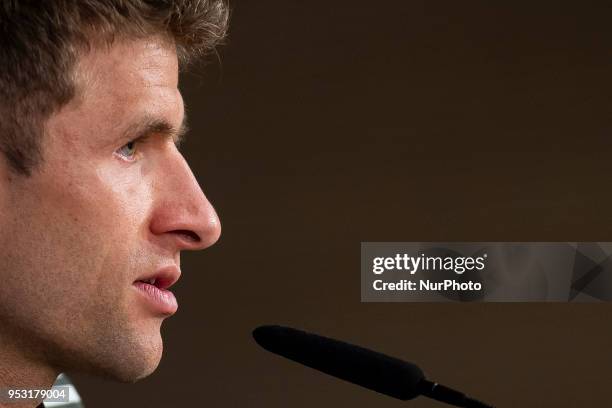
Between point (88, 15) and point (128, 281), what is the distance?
178mm

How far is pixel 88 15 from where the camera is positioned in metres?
0.56

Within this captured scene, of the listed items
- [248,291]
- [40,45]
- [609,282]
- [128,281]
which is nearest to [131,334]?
[128,281]

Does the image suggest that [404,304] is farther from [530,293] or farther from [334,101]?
[334,101]

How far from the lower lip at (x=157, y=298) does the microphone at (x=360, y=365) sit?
68mm

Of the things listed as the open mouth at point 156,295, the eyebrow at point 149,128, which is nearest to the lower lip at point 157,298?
the open mouth at point 156,295

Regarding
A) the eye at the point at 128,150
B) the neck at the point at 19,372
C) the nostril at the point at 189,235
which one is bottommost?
the neck at the point at 19,372

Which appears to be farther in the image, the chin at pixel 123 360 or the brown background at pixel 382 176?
the brown background at pixel 382 176

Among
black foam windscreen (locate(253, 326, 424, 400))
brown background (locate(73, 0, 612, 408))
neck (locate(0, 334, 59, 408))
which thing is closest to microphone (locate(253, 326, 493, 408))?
black foam windscreen (locate(253, 326, 424, 400))

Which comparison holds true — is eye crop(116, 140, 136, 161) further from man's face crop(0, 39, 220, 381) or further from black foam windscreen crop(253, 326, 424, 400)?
black foam windscreen crop(253, 326, 424, 400)

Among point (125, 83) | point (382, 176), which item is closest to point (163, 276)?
point (125, 83)

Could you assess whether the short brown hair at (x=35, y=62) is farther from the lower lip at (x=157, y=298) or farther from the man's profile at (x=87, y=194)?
the lower lip at (x=157, y=298)

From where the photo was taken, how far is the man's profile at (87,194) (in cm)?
55

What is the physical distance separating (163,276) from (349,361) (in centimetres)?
14

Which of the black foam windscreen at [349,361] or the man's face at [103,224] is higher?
the man's face at [103,224]
